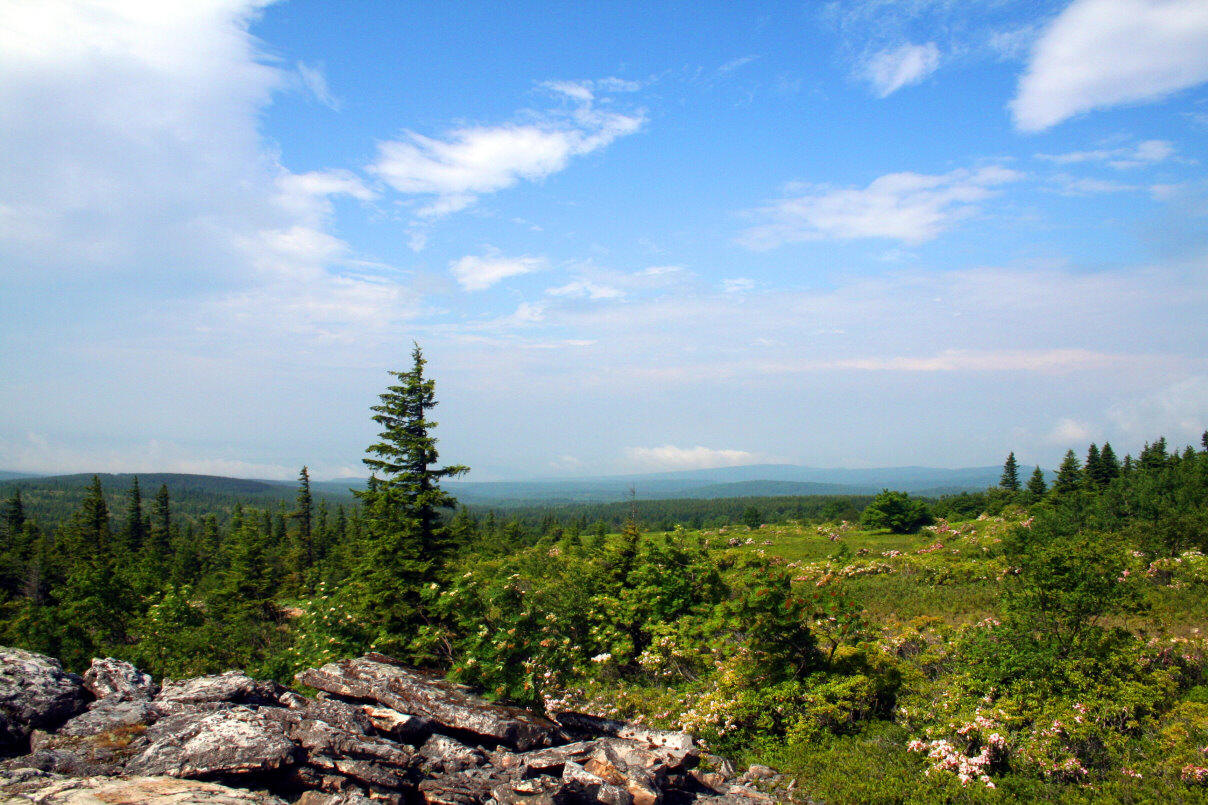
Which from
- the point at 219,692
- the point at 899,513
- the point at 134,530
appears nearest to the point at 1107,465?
the point at 899,513

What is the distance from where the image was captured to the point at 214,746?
9500 mm

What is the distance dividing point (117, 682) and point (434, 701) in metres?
6.67

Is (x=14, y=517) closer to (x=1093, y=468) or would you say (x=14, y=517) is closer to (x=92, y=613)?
(x=92, y=613)

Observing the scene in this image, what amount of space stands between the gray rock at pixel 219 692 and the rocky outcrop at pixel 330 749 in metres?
0.03

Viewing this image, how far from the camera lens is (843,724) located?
14930mm

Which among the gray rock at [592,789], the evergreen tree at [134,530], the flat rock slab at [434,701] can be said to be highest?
the flat rock slab at [434,701]

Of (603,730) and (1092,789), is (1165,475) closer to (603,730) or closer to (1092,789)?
(1092,789)

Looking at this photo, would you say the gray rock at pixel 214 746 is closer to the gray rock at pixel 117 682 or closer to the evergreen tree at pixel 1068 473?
the gray rock at pixel 117 682

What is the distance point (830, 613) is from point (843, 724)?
274cm

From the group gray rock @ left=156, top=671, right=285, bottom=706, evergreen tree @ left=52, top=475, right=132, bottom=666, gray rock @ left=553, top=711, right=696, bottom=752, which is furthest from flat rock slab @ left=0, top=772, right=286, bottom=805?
evergreen tree @ left=52, top=475, right=132, bottom=666

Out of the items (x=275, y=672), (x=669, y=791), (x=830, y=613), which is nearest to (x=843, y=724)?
(x=830, y=613)

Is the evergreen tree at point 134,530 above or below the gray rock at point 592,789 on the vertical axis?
below

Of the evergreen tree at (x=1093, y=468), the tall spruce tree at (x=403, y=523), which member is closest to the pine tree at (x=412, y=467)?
the tall spruce tree at (x=403, y=523)

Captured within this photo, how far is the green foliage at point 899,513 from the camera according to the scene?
57844mm
